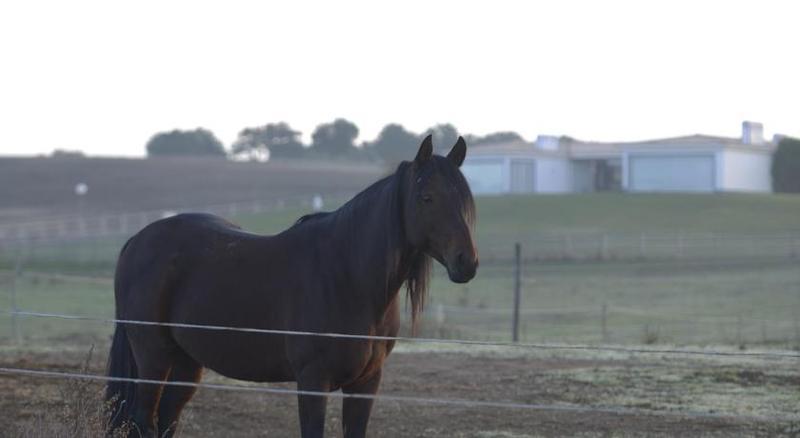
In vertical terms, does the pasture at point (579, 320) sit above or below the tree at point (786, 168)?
below

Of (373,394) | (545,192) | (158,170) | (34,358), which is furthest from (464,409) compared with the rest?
(158,170)

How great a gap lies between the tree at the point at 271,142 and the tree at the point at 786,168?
74907 millimetres

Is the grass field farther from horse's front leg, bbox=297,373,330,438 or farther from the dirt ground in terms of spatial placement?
horse's front leg, bbox=297,373,330,438

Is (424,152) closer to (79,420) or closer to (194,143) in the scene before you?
(79,420)

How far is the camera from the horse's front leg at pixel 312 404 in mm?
6395

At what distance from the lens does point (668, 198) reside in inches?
2352

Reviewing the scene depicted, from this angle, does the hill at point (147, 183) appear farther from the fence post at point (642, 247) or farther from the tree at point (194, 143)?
the tree at point (194, 143)

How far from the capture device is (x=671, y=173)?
6519 cm

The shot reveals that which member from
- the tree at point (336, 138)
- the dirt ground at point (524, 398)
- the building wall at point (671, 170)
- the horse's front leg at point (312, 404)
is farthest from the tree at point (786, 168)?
the tree at point (336, 138)

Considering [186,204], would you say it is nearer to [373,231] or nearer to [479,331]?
[479,331]

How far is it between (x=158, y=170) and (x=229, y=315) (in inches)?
3244

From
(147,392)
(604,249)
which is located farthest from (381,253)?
(604,249)

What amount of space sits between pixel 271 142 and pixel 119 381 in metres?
126

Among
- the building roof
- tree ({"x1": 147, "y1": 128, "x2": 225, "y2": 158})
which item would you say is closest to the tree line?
tree ({"x1": 147, "y1": 128, "x2": 225, "y2": 158})
